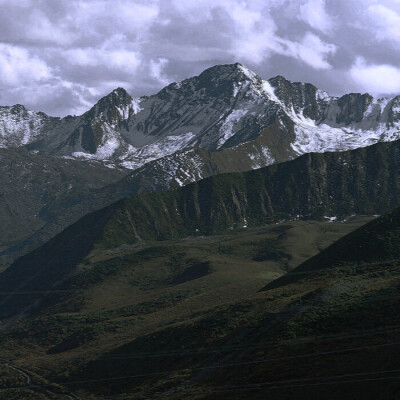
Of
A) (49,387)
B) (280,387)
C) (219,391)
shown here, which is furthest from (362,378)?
(49,387)

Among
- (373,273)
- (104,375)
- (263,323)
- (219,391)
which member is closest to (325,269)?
(373,273)

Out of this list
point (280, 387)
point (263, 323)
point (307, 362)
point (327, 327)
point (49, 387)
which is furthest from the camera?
point (49, 387)

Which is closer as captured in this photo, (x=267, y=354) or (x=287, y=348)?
(x=287, y=348)

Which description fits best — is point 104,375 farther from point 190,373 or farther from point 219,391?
point 219,391

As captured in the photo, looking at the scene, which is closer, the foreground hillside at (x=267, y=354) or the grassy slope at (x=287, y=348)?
the grassy slope at (x=287, y=348)

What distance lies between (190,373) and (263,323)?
19348mm

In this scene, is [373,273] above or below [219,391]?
above

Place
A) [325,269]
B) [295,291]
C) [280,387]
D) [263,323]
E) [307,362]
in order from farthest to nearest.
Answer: [325,269]
[295,291]
[263,323]
[307,362]
[280,387]

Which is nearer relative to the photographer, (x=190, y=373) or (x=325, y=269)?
(x=190, y=373)

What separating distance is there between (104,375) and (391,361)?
223 feet

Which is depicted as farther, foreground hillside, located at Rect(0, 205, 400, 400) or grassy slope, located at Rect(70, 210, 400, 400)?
foreground hillside, located at Rect(0, 205, 400, 400)

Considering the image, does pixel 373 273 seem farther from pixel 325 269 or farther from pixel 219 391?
pixel 219 391

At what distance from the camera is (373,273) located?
170 metres

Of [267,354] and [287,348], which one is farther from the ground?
[287,348]
